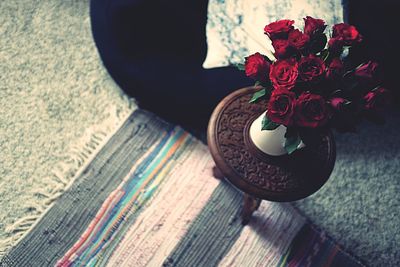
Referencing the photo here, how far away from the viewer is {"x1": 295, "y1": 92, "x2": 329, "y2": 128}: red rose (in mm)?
772

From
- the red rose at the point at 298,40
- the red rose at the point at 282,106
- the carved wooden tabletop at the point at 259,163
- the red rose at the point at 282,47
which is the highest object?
the red rose at the point at 298,40

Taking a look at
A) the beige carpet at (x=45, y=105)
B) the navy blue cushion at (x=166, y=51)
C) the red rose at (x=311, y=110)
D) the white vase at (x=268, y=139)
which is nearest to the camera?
the red rose at (x=311, y=110)

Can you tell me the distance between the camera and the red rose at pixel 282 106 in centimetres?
78

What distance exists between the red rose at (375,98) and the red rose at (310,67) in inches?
4.4

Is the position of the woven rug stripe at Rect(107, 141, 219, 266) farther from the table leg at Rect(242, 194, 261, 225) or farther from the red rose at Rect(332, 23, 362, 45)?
the red rose at Rect(332, 23, 362, 45)

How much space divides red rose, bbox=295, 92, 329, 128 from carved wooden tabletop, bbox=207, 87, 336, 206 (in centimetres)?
21

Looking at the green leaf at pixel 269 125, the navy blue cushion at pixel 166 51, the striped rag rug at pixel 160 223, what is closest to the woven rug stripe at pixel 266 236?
the striped rag rug at pixel 160 223

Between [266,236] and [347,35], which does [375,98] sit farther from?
[266,236]

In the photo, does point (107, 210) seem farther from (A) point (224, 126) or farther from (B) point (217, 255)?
(A) point (224, 126)

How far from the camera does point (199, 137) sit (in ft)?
4.63

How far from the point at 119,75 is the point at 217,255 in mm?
671

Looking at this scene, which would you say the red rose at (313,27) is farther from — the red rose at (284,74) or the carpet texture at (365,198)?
the carpet texture at (365,198)

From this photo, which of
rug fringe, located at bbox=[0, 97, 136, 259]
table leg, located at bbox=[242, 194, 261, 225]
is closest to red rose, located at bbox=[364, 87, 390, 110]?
table leg, located at bbox=[242, 194, 261, 225]

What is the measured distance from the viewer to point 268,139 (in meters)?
0.96
